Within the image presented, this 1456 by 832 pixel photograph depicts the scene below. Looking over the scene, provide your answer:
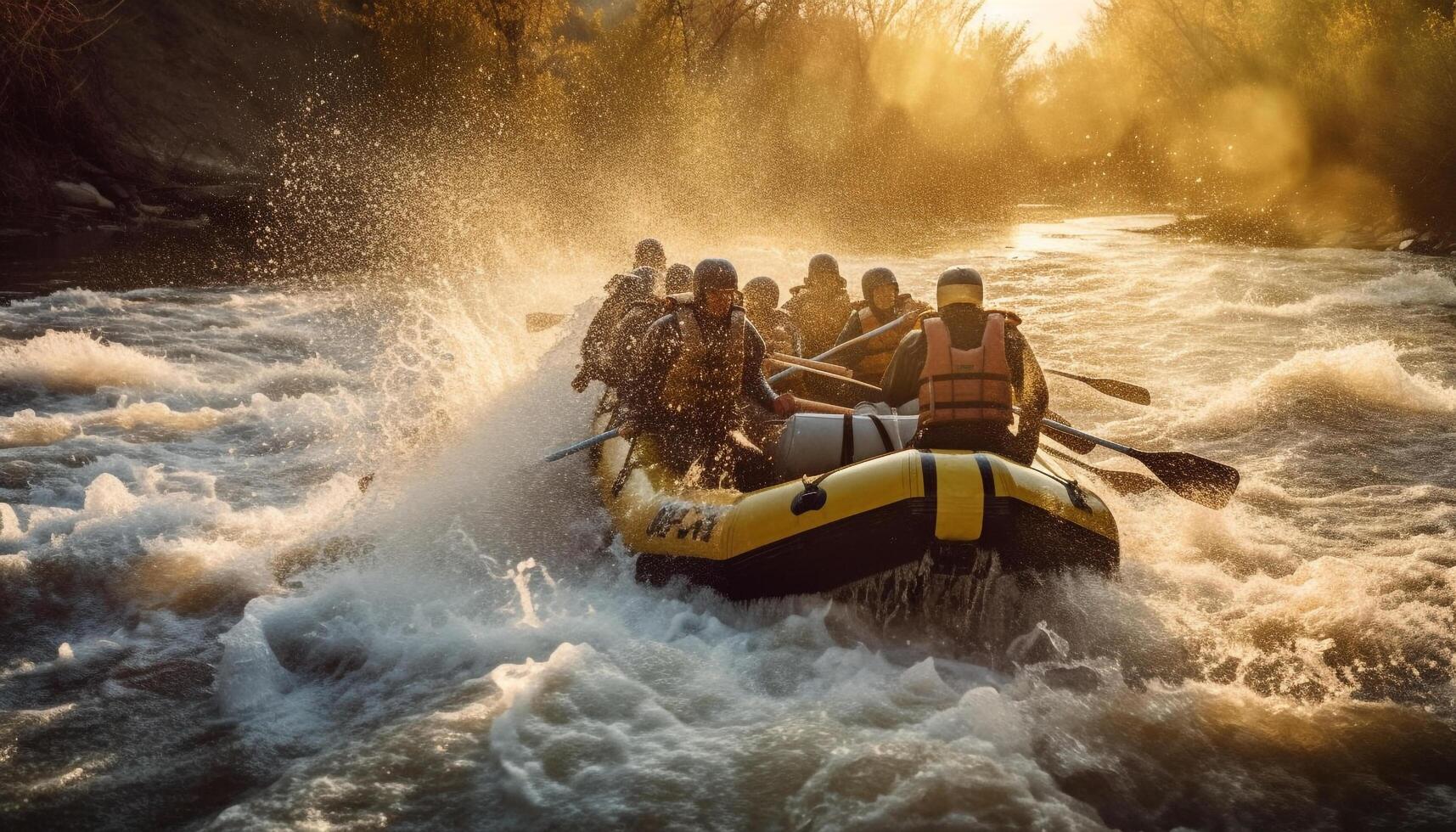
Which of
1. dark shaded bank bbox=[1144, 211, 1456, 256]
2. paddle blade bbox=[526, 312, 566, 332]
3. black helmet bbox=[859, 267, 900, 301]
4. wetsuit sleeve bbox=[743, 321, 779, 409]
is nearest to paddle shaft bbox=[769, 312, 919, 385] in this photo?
black helmet bbox=[859, 267, 900, 301]

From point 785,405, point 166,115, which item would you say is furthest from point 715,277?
point 166,115

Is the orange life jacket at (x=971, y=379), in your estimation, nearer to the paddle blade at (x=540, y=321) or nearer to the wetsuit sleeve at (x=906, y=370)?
the wetsuit sleeve at (x=906, y=370)

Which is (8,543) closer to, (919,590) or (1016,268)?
(919,590)

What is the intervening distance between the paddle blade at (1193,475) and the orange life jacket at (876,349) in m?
2.47

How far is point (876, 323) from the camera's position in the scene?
8445 millimetres

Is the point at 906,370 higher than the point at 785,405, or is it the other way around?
the point at 906,370

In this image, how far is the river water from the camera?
3742mm

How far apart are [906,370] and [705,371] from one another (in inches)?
49.2

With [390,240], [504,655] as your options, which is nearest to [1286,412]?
[504,655]

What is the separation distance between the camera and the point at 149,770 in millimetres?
3852

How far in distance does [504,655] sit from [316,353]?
9013mm

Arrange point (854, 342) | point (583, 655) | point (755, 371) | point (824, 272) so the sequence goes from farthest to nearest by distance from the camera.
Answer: point (824, 272) < point (854, 342) < point (755, 371) < point (583, 655)

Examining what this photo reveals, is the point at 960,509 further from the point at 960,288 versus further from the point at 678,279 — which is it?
the point at 678,279

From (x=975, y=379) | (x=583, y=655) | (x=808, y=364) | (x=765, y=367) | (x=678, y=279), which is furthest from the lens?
(x=678, y=279)
